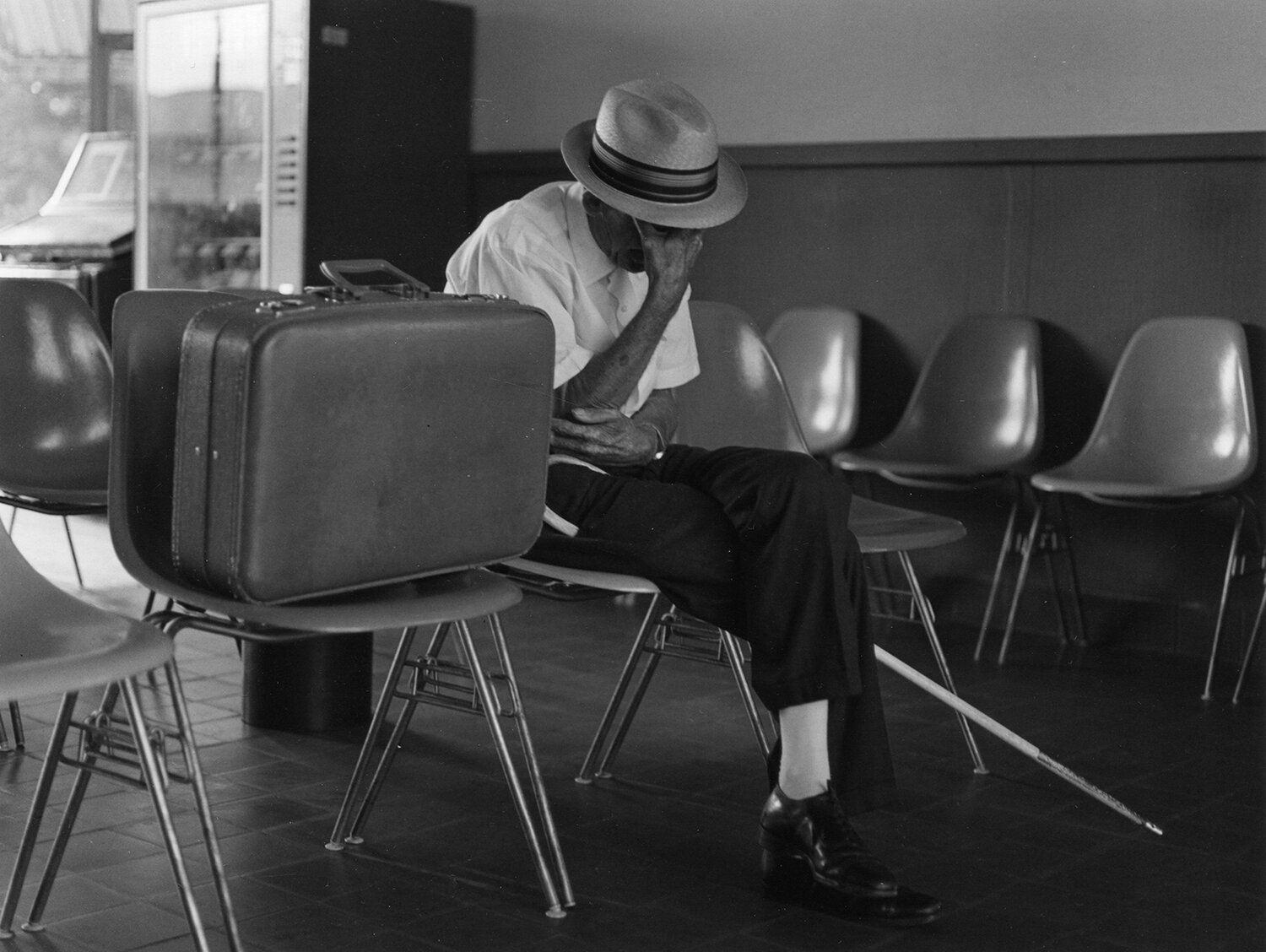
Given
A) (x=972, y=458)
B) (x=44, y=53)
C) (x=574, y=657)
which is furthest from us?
(x=44, y=53)

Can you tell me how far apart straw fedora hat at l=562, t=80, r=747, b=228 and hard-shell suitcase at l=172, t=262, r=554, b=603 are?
0.42 metres

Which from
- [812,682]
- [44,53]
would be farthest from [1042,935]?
[44,53]

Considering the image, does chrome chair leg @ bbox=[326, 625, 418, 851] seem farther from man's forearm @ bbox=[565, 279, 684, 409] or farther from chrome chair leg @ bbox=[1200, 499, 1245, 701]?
chrome chair leg @ bbox=[1200, 499, 1245, 701]

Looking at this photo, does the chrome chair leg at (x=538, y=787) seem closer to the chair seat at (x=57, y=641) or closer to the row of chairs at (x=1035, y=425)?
the chair seat at (x=57, y=641)

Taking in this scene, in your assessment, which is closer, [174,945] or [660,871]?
[174,945]

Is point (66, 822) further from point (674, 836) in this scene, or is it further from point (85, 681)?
point (674, 836)

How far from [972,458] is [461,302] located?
2.55 m

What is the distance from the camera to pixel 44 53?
8.13 metres

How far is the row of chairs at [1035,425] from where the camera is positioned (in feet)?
13.1

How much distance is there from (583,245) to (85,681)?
1164 mm

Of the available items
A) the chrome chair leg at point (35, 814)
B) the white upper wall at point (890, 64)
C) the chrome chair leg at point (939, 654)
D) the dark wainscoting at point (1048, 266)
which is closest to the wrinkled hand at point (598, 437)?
the chrome chair leg at point (939, 654)

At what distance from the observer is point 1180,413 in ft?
13.4

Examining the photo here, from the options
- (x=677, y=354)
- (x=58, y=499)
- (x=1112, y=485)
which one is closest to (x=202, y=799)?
(x=677, y=354)

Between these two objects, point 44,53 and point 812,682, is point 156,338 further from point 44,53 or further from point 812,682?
point 44,53
